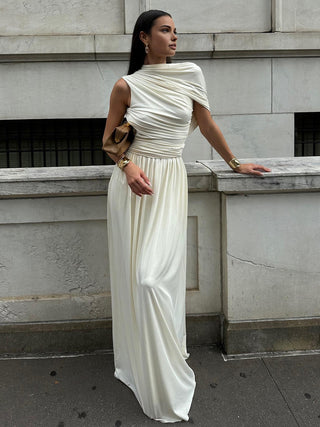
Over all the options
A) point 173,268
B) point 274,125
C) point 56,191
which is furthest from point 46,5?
point 173,268

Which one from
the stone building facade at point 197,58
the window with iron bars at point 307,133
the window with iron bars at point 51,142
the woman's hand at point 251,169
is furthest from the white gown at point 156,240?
the window with iron bars at point 307,133

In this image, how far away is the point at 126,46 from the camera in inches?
260

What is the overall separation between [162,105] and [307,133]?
616 cm

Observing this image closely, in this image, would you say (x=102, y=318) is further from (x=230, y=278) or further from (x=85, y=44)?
(x=85, y=44)

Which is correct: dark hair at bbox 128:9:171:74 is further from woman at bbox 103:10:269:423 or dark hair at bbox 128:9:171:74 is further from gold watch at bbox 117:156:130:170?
gold watch at bbox 117:156:130:170

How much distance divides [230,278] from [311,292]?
64cm

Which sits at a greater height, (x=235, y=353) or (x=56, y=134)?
(x=56, y=134)

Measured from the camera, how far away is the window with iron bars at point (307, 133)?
7875 mm

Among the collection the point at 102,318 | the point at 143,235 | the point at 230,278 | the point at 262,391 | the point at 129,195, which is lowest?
the point at 262,391

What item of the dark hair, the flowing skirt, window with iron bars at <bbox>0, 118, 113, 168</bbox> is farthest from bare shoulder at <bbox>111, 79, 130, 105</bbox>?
window with iron bars at <bbox>0, 118, 113, 168</bbox>

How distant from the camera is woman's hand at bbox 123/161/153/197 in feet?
8.08

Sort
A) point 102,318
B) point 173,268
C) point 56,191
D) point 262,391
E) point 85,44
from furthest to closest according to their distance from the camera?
point 85,44 < point 102,318 < point 56,191 < point 262,391 < point 173,268

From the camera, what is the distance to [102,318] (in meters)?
3.36

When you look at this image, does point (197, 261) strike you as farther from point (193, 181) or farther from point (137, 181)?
point (137, 181)
